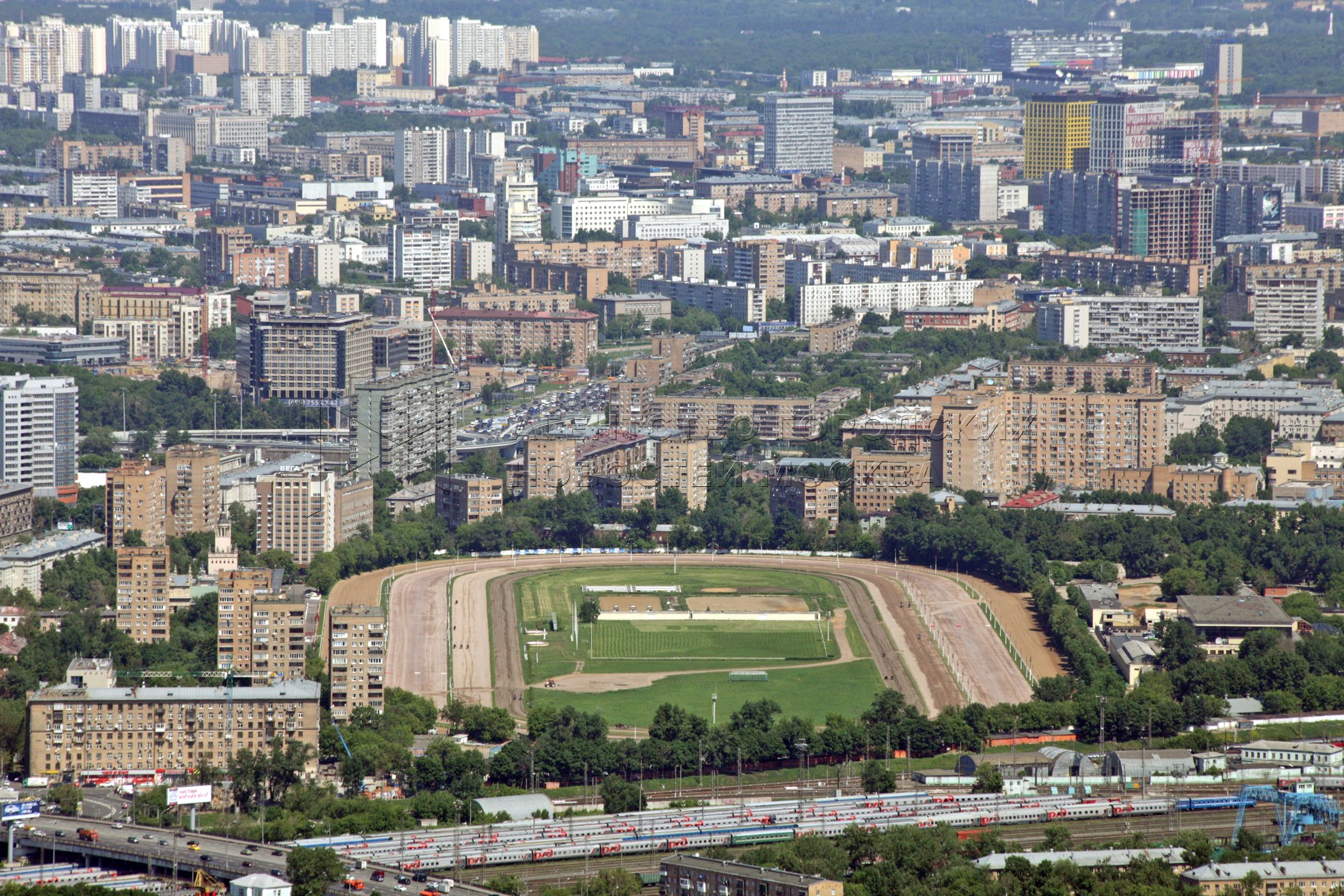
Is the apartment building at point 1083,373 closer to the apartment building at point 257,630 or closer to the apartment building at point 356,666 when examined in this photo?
the apartment building at point 257,630

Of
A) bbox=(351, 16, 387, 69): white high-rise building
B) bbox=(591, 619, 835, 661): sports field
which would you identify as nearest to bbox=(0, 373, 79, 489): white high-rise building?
bbox=(591, 619, 835, 661): sports field

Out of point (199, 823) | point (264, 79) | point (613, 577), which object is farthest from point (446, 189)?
point (199, 823)

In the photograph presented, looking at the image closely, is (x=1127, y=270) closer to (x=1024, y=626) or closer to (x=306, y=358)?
(x=306, y=358)

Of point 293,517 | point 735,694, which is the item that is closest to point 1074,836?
point 735,694

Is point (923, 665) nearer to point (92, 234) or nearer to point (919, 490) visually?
point (919, 490)

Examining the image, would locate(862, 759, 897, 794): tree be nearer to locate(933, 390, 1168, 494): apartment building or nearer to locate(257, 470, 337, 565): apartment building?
locate(257, 470, 337, 565): apartment building

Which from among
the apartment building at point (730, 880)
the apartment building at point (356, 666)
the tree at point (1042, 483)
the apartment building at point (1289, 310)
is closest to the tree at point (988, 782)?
the apartment building at point (730, 880)
